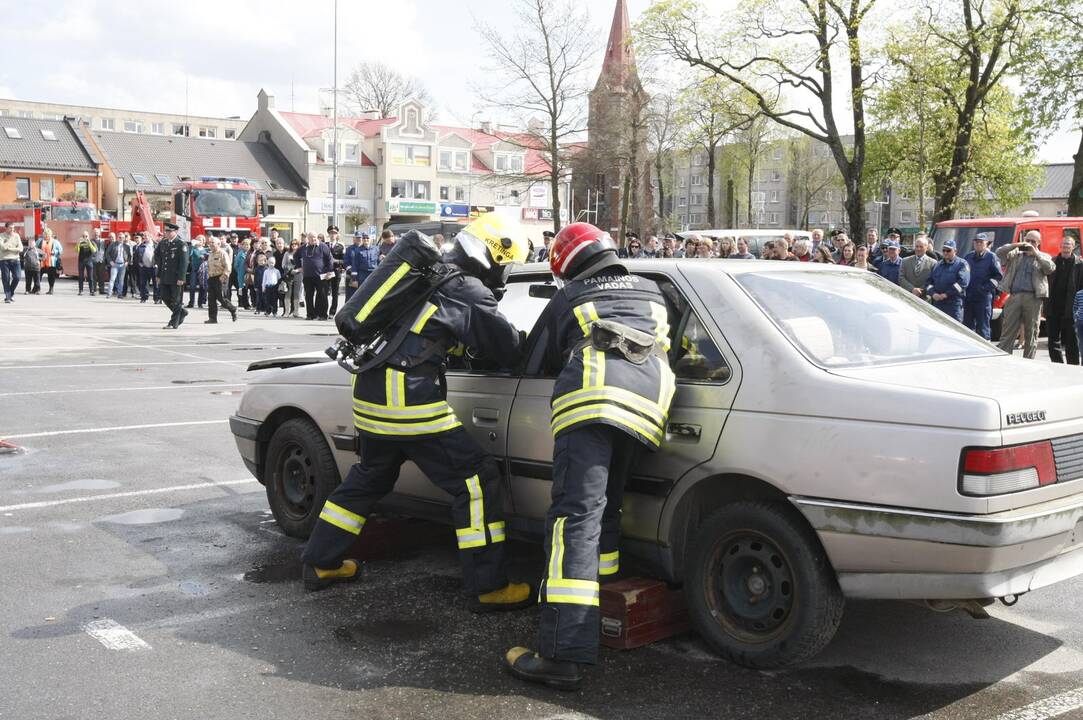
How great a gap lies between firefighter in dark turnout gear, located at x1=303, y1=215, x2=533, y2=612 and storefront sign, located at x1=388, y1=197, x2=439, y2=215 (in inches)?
2754

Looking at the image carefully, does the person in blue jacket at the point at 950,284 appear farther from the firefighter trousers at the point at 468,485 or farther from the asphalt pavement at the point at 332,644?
the firefighter trousers at the point at 468,485

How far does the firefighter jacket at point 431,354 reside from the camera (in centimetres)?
461

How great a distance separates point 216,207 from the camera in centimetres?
3475

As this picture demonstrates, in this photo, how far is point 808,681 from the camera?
12.8 feet

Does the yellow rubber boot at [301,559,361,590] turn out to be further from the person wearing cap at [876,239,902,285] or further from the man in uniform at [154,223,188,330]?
the man in uniform at [154,223,188,330]

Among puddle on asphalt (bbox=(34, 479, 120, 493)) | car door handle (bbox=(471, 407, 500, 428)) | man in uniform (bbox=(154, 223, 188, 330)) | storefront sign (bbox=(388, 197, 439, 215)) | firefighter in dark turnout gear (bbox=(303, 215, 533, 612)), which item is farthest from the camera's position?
storefront sign (bbox=(388, 197, 439, 215))

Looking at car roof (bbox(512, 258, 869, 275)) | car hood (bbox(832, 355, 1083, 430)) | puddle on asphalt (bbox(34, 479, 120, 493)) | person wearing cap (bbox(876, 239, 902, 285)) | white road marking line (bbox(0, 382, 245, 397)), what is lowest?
puddle on asphalt (bbox(34, 479, 120, 493))

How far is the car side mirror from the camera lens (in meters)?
5.18

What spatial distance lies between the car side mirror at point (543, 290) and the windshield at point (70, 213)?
37.5 metres

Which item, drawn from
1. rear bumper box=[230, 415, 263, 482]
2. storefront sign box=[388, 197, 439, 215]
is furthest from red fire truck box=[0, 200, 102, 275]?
storefront sign box=[388, 197, 439, 215]

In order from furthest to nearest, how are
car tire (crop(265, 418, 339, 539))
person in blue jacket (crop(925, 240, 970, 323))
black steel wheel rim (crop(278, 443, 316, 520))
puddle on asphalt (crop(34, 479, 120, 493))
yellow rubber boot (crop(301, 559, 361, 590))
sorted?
person in blue jacket (crop(925, 240, 970, 323)), puddle on asphalt (crop(34, 479, 120, 493)), black steel wheel rim (crop(278, 443, 316, 520)), car tire (crop(265, 418, 339, 539)), yellow rubber boot (crop(301, 559, 361, 590))

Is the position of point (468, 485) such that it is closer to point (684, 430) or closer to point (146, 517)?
point (684, 430)

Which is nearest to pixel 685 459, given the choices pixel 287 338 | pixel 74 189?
pixel 287 338

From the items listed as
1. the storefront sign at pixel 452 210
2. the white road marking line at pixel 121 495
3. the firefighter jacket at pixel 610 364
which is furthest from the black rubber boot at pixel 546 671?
the storefront sign at pixel 452 210
